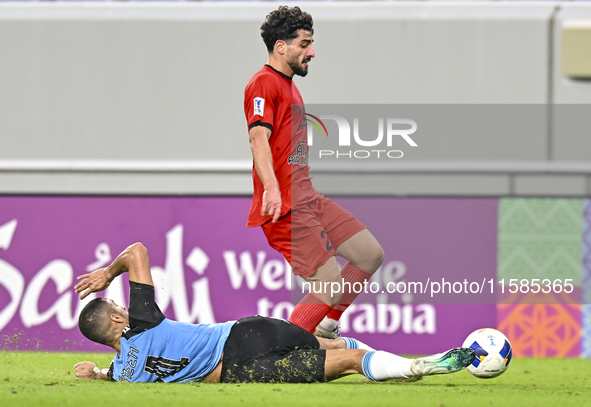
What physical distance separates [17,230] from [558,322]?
17.1 feet

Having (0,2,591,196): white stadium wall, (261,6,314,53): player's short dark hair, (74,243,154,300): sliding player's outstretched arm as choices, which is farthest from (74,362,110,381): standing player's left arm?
(0,2,591,196): white stadium wall

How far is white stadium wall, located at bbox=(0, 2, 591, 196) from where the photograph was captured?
7.65 metres

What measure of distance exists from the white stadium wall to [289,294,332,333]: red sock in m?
3.17

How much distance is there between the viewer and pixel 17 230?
7.34 meters

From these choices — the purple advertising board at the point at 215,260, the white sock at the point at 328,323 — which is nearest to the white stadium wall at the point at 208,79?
the purple advertising board at the point at 215,260

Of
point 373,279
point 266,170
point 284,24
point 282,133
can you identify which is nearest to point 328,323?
point 266,170

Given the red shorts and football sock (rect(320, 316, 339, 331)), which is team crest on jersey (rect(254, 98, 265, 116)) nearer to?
the red shorts

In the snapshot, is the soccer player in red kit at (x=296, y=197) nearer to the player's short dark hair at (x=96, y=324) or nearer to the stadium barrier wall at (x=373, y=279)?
the player's short dark hair at (x=96, y=324)

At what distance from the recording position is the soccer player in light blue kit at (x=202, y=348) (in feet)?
13.8

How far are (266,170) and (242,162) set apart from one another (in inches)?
131

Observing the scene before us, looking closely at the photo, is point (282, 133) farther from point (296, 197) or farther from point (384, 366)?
point (384, 366)

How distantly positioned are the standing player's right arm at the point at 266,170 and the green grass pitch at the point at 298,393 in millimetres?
975

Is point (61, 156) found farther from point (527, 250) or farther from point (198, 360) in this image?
point (527, 250)

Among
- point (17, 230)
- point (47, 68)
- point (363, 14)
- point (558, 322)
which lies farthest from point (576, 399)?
point (47, 68)
